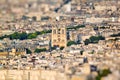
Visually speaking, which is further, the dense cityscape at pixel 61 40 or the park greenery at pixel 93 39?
the park greenery at pixel 93 39

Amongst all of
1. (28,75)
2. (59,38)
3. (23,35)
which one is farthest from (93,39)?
(28,75)

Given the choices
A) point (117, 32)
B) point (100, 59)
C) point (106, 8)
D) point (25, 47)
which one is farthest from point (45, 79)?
point (106, 8)

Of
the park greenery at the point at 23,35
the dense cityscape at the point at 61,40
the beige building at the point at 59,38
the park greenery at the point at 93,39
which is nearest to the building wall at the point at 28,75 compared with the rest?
the dense cityscape at the point at 61,40

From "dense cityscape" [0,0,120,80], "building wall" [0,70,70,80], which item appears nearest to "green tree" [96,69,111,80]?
"dense cityscape" [0,0,120,80]

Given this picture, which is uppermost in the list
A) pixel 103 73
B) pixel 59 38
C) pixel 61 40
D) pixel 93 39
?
pixel 103 73

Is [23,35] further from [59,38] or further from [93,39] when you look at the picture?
[59,38]

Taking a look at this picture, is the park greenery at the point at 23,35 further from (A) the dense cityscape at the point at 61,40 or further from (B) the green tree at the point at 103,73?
(B) the green tree at the point at 103,73

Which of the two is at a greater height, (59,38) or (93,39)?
(59,38)

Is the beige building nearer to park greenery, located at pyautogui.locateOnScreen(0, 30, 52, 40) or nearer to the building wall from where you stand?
park greenery, located at pyautogui.locateOnScreen(0, 30, 52, 40)
